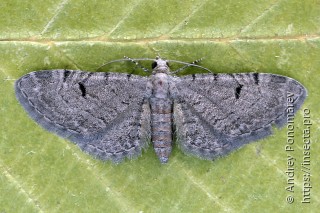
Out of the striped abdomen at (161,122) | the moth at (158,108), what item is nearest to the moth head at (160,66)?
the moth at (158,108)

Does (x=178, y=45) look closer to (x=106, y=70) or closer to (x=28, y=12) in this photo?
(x=106, y=70)

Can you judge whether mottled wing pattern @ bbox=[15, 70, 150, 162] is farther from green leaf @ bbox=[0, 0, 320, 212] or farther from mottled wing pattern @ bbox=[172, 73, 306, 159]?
mottled wing pattern @ bbox=[172, 73, 306, 159]

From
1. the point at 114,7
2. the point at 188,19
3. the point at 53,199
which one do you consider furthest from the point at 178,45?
the point at 53,199

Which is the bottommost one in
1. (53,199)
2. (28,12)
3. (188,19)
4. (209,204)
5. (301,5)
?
(53,199)

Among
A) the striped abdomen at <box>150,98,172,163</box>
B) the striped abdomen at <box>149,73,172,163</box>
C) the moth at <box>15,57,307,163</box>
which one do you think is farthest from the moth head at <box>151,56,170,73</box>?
the striped abdomen at <box>150,98,172,163</box>

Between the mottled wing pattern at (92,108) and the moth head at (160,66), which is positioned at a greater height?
the moth head at (160,66)

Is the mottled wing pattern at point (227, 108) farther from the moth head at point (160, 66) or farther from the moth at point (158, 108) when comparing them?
the moth head at point (160, 66)
